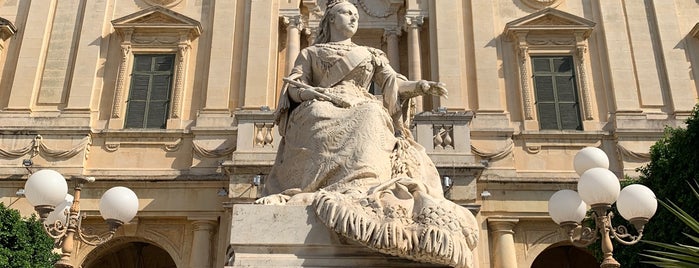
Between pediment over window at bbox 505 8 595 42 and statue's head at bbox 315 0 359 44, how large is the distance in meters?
12.8

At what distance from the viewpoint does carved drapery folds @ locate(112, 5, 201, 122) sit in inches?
712

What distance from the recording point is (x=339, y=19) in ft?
19.0

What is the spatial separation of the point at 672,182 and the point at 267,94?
31.1 feet

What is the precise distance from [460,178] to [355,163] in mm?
10163

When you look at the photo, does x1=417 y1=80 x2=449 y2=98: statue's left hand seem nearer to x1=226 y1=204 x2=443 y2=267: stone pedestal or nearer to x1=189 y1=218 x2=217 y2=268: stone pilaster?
x1=226 y1=204 x2=443 y2=267: stone pedestal

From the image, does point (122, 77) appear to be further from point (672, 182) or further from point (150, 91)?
point (672, 182)

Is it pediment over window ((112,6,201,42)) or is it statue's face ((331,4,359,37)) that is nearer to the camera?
statue's face ((331,4,359,37))

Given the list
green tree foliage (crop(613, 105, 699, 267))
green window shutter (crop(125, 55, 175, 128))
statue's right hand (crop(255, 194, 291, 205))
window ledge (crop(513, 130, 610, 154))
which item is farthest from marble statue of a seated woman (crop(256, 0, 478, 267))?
green window shutter (crop(125, 55, 175, 128))

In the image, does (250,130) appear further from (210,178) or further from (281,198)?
(281,198)

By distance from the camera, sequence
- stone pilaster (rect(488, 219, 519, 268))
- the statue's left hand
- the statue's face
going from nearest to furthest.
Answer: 1. the statue's left hand
2. the statue's face
3. stone pilaster (rect(488, 219, 519, 268))

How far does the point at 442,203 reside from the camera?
4172 mm

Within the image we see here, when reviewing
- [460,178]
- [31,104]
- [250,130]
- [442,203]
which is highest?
[31,104]

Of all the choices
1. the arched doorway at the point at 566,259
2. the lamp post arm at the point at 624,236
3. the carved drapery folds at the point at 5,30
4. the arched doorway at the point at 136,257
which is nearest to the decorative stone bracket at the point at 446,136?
the arched doorway at the point at 566,259

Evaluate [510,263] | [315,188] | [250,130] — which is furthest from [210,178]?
[315,188]
